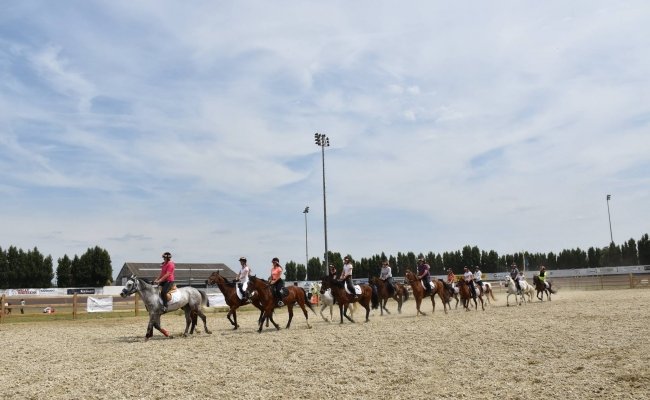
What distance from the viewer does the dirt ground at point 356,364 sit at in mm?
8836

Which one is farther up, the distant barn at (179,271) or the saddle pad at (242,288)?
the distant barn at (179,271)

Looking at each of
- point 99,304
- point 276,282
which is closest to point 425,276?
point 276,282

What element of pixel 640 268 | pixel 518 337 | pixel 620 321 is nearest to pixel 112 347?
pixel 518 337

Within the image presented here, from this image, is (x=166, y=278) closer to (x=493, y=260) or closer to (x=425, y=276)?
(x=425, y=276)

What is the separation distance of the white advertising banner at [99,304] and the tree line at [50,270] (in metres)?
54.6

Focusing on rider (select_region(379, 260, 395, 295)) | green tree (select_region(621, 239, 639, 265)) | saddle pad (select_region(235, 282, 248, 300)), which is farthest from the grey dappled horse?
green tree (select_region(621, 239, 639, 265))

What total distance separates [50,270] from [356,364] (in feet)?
292

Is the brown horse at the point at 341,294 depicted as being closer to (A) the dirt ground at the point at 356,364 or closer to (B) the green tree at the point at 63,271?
(A) the dirt ground at the point at 356,364

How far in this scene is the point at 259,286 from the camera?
62.8 feet

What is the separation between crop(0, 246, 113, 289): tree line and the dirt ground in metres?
76.5

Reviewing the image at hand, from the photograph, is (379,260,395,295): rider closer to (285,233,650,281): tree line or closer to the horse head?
the horse head

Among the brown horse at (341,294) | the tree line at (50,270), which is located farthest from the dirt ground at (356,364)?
the tree line at (50,270)

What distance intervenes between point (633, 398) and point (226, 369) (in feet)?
24.6

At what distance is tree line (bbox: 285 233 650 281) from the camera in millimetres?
92562
